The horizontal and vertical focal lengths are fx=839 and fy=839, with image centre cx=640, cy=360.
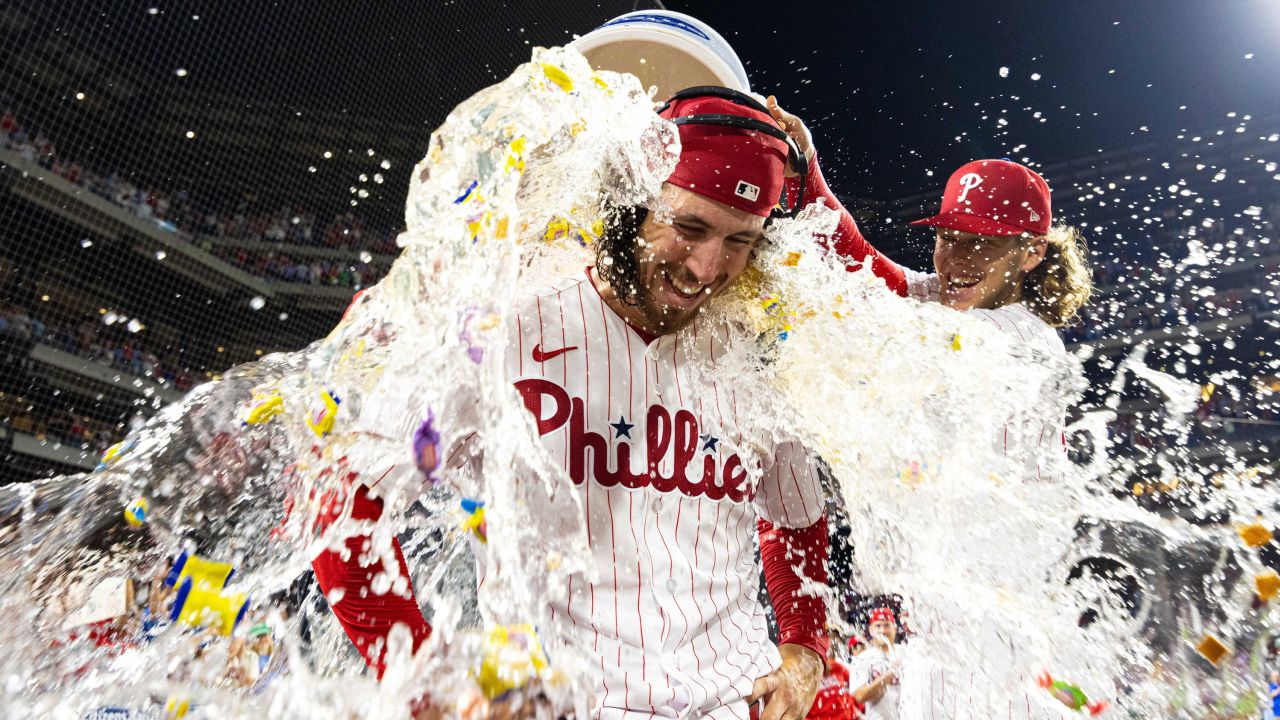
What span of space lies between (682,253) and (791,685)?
30.9 inches

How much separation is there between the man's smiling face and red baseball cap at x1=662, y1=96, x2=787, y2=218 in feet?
0.07

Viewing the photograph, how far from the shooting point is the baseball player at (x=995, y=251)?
255cm

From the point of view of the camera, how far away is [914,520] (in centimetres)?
204

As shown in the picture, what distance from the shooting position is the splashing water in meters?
1.18

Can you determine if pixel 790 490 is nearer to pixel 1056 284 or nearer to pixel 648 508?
pixel 648 508

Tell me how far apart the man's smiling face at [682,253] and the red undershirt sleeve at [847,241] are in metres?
0.77

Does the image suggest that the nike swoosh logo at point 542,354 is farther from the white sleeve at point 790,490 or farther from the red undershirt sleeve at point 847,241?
the red undershirt sleeve at point 847,241

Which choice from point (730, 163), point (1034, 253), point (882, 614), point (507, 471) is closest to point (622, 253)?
point (730, 163)

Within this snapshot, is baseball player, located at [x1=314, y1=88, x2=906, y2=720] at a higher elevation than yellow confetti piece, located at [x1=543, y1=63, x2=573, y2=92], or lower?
lower

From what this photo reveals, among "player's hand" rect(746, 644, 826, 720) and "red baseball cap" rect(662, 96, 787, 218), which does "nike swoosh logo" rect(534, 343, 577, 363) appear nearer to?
"red baseball cap" rect(662, 96, 787, 218)

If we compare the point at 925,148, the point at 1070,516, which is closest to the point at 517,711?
the point at 1070,516

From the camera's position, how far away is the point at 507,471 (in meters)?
1.20

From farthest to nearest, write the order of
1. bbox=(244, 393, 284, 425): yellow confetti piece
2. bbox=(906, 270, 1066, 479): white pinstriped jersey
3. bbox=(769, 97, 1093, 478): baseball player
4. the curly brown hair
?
bbox=(769, 97, 1093, 478): baseball player < bbox=(906, 270, 1066, 479): white pinstriped jersey < bbox=(244, 393, 284, 425): yellow confetti piece < the curly brown hair

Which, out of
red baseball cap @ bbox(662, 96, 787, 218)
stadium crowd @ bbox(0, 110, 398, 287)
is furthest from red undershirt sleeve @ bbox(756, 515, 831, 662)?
stadium crowd @ bbox(0, 110, 398, 287)
